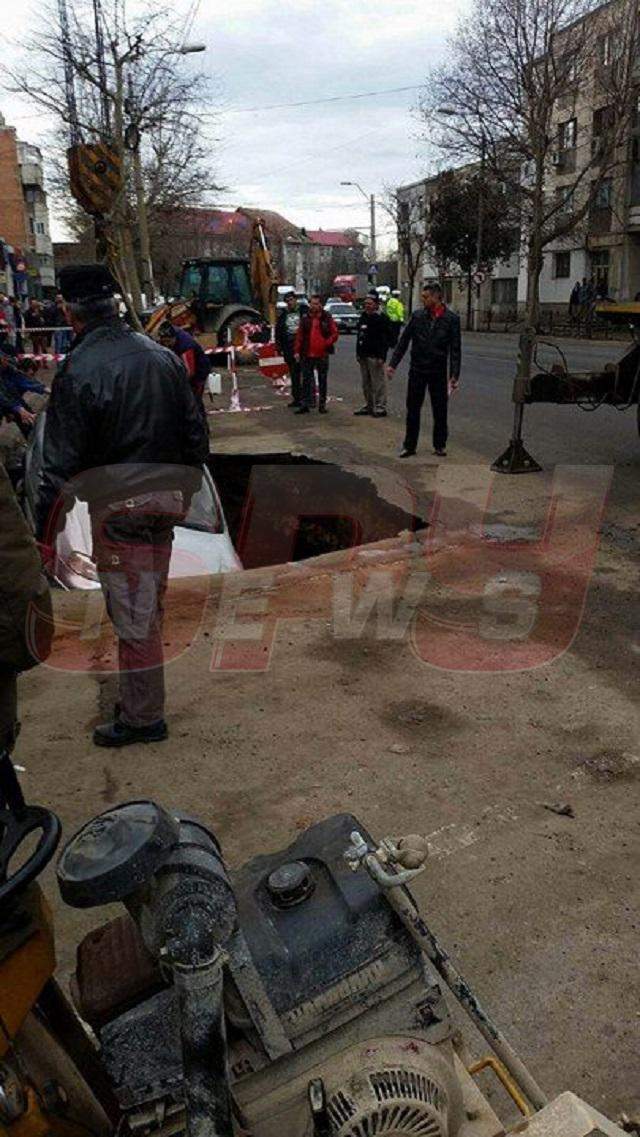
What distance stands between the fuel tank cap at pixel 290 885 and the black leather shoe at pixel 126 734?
238cm

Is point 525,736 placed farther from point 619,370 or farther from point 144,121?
point 144,121

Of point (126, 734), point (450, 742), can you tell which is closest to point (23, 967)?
point (126, 734)

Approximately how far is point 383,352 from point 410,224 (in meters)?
51.2

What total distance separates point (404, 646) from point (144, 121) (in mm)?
24294

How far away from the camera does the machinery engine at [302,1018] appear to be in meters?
1.53

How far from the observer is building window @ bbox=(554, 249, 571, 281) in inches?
1853

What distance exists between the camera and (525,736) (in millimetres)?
3945

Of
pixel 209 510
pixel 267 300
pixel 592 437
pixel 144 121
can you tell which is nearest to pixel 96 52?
pixel 144 121

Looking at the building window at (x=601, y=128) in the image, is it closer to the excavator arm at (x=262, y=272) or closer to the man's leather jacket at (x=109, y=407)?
the excavator arm at (x=262, y=272)

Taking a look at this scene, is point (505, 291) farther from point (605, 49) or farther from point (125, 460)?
point (125, 460)

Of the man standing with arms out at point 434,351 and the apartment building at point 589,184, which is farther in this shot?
the apartment building at point 589,184

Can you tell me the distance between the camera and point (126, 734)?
3998 mm

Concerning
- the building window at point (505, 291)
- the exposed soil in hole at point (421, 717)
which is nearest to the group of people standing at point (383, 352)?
the exposed soil in hole at point (421, 717)

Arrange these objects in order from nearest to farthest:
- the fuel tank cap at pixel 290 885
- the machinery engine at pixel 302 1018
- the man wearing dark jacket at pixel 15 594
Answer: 1. the machinery engine at pixel 302 1018
2. the fuel tank cap at pixel 290 885
3. the man wearing dark jacket at pixel 15 594
